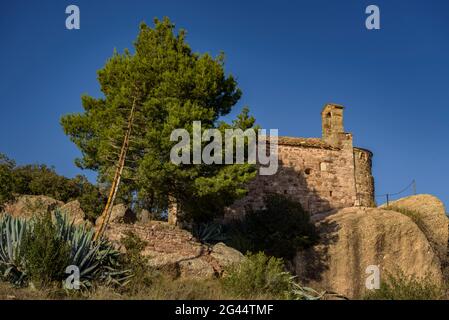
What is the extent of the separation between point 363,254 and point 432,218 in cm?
562

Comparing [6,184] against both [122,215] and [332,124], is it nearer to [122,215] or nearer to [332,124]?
[122,215]

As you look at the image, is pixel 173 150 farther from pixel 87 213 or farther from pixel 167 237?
pixel 87 213

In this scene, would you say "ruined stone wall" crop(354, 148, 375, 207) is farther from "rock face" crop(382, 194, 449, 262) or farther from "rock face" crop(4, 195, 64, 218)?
"rock face" crop(4, 195, 64, 218)

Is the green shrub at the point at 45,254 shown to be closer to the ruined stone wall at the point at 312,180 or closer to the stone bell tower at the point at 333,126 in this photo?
the ruined stone wall at the point at 312,180

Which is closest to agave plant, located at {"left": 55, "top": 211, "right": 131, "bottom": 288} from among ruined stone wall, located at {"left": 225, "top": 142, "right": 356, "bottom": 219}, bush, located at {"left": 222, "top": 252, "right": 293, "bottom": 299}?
bush, located at {"left": 222, "top": 252, "right": 293, "bottom": 299}

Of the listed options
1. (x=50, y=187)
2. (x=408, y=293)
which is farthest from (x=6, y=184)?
(x=408, y=293)

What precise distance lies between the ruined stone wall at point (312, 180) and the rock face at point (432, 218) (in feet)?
8.98

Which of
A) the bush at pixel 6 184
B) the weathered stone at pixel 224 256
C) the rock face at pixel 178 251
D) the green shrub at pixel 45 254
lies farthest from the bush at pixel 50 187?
the green shrub at pixel 45 254

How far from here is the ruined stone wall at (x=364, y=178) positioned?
80.6ft

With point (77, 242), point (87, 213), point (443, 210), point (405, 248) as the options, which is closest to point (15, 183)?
point (87, 213)

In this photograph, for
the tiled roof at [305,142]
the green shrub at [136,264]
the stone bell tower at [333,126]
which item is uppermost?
the stone bell tower at [333,126]

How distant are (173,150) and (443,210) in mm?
14134

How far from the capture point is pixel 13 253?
34.2ft

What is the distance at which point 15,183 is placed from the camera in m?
19.6
